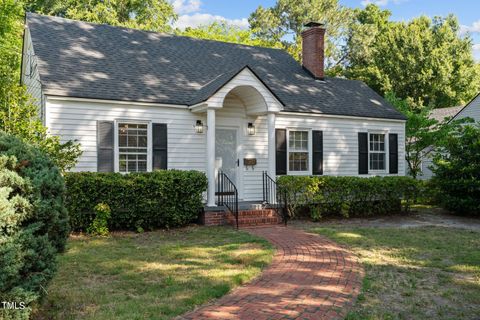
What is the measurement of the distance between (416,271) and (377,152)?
909 cm

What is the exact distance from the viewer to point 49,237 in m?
4.17

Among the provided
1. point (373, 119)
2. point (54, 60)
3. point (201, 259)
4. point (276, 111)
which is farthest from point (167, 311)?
point (373, 119)

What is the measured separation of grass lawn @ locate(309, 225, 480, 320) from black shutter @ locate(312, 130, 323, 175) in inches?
140

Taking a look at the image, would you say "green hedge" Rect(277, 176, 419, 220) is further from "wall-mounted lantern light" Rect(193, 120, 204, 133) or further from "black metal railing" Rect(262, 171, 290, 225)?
"wall-mounted lantern light" Rect(193, 120, 204, 133)

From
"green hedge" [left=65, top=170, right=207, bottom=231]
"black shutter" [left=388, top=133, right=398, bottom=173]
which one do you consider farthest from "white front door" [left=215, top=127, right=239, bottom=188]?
"black shutter" [left=388, top=133, right=398, bottom=173]

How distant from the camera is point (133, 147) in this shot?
10727mm

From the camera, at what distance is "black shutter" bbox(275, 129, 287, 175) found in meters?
12.5

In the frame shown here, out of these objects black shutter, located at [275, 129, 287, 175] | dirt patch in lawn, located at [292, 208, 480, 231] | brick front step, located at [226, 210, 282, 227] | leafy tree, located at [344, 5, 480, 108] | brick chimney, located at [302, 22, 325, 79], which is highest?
leafy tree, located at [344, 5, 480, 108]

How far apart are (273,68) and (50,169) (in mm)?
12171

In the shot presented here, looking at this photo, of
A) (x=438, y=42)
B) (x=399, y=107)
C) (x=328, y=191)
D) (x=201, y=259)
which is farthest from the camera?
→ (x=438, y=42)

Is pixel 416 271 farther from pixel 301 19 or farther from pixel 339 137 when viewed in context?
pixel 301 19

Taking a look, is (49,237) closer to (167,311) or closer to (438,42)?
(167,311)

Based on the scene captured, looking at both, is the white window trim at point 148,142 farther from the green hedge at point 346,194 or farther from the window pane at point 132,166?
the green hedge at point 346,194

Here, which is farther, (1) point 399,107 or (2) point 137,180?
(1) point 399,107
